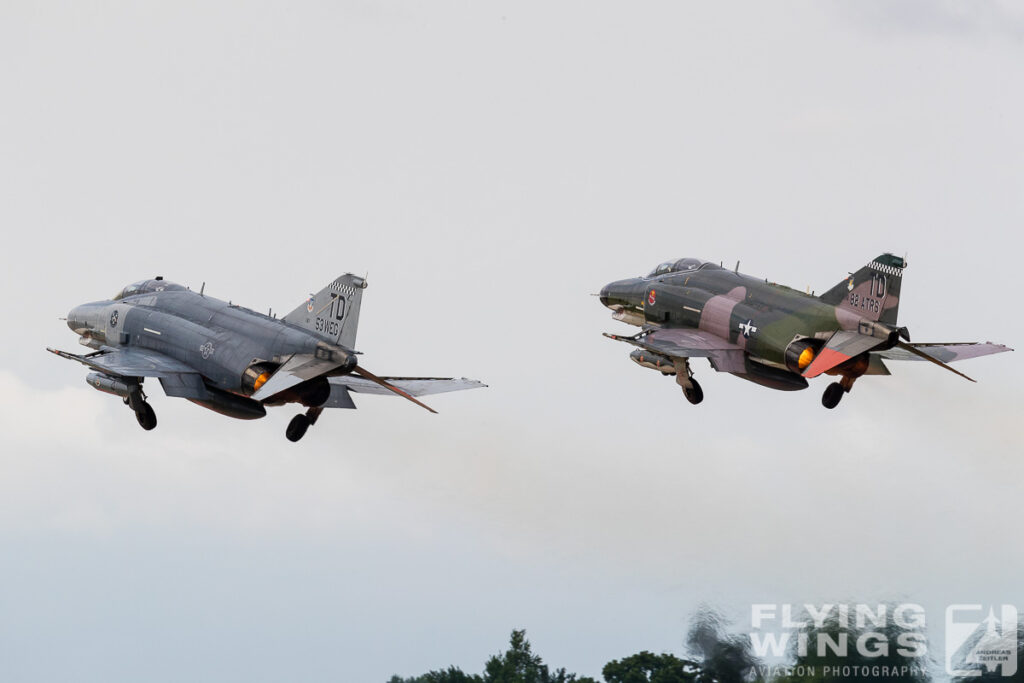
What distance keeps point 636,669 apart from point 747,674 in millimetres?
23726

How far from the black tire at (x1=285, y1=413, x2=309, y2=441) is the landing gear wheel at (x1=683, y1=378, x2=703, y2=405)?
12.8 metres

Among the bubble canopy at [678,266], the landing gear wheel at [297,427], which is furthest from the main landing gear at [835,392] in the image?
the landing gear wheel at [297,427]

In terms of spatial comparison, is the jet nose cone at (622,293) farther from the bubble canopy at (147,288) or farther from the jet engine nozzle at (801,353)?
the bubble canopy at (147,288)

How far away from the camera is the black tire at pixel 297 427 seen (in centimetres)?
6253

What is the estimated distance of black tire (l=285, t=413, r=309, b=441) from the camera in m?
62.5

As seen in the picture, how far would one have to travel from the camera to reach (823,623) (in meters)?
71.6

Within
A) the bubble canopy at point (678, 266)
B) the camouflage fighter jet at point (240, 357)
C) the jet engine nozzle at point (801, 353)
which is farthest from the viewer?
the bubble canopy at point (678, 266)

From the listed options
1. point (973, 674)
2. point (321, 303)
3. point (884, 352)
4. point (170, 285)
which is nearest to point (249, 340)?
point (321, 303)

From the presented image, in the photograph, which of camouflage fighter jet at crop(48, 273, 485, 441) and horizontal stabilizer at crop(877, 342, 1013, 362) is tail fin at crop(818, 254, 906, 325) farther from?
camouflage fighter jet at crop(48, 273, 485, 441)

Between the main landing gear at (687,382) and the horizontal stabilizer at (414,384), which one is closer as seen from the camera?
the horizontal stabilizer at (414,384)

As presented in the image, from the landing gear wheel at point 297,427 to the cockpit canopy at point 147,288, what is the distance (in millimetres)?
7425

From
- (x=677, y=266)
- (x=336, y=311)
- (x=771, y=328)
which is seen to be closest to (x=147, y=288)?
(x=336, y=311)

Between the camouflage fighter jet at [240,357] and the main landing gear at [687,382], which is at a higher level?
the main landing gear at [687,382]

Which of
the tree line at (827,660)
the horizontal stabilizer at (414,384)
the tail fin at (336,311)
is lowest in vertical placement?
the tree line at (827,660)
